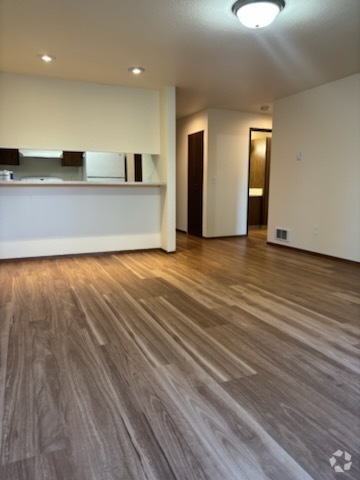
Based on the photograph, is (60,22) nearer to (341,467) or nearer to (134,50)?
(134,50)

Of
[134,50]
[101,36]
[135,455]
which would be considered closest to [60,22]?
[101,36]

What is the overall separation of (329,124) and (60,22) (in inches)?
142

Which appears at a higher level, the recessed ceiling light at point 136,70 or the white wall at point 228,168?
the recessed ceiling light at point 136,70

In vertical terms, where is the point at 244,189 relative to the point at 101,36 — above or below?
below

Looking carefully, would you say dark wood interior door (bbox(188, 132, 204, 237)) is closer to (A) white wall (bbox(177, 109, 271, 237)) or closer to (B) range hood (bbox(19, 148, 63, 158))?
(A) white wall (bbox(177, 109, 271, 237))

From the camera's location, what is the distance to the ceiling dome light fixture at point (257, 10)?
2521mm

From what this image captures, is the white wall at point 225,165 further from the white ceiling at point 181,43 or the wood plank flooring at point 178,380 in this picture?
the wood plank flooring at point 178,380

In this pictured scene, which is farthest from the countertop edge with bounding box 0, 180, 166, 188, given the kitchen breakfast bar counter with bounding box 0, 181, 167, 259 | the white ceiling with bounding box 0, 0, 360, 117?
the white ceiling with bounding box 0, 0, 360, 117

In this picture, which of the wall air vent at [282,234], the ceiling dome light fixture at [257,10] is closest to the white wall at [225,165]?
the wall air vent at [282,234]

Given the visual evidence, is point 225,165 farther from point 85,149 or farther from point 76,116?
point 76,116

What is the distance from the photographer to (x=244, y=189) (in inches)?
269

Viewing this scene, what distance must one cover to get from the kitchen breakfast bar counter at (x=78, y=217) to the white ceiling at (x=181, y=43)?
1467 millimetres

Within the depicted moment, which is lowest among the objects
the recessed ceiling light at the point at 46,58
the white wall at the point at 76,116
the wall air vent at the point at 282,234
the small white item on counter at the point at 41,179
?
the wall air vent at the point at 282,234

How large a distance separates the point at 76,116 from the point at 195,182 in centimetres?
286
